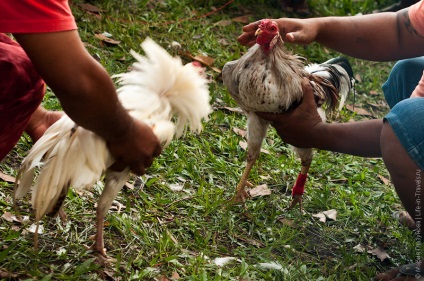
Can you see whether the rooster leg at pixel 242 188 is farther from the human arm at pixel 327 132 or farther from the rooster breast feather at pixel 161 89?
the rooster breast feather at pixel 161 89

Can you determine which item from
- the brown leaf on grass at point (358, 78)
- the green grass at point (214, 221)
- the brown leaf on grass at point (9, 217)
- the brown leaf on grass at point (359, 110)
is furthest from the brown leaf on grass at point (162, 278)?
the brown leaf on grass at point (358, 78)

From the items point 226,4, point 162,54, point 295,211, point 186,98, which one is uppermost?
point 162,54

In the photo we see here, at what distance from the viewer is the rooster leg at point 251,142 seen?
392 cm

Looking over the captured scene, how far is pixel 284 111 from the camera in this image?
3.69 metres

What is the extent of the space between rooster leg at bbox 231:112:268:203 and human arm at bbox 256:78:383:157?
0.24 m

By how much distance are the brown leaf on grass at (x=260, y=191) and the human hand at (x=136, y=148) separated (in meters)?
1.45

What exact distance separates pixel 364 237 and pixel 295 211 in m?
0.46

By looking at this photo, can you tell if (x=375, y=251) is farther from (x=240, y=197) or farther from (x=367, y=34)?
(x=367, y=34)

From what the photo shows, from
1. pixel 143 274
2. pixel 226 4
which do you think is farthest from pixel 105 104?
pixel 226 4

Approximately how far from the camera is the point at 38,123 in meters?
3.33

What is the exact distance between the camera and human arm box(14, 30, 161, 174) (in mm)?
2176

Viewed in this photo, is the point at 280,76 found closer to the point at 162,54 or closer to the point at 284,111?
the point at 284,111

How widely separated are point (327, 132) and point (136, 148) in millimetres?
1365

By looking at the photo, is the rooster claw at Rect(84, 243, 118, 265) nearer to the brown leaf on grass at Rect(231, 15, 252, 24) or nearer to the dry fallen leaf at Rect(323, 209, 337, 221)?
the dry fallen leaf at Rect(323, 209, 337, 221)
